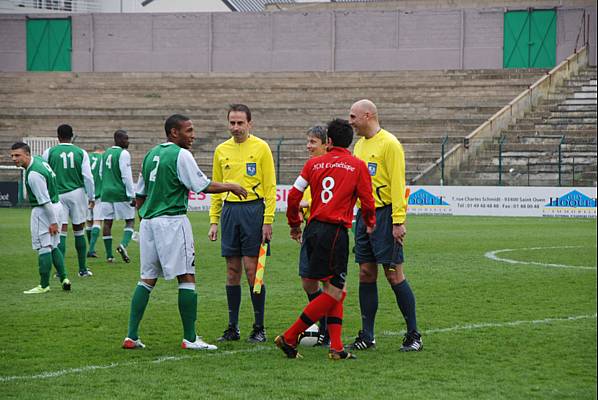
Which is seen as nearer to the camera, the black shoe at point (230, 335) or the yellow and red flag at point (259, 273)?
the yellow and red flag at point (259, 273)

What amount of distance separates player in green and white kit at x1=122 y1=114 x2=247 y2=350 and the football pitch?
33 centimetres

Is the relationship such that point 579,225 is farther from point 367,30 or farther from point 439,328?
point 367,30

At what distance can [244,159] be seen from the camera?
9656 millimetres

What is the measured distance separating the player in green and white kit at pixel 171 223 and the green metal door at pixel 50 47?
43.5 meters

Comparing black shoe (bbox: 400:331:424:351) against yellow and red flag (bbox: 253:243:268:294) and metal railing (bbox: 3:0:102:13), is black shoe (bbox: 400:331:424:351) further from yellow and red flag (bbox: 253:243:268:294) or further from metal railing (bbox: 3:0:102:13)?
metal railing (bbox: 3:0:102:13)

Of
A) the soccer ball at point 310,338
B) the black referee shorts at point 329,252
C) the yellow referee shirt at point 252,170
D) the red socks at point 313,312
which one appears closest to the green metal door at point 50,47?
the yellow referee shirt at point 252,170

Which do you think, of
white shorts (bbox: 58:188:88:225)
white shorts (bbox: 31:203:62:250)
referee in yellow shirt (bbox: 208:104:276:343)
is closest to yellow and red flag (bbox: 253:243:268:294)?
referee in yellow shirt (bbox: 208:104:276:343)

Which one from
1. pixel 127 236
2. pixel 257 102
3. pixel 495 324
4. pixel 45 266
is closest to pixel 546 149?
pixel 257 102

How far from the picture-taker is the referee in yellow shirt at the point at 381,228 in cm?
877

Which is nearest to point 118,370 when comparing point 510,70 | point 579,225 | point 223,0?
point 579,225

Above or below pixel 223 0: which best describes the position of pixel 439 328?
below

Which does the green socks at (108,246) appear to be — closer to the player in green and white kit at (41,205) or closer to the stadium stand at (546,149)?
the player in green and white kit at (41,205)

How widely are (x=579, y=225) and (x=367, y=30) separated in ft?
75.0

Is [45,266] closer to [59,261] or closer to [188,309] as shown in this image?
[59,261]
